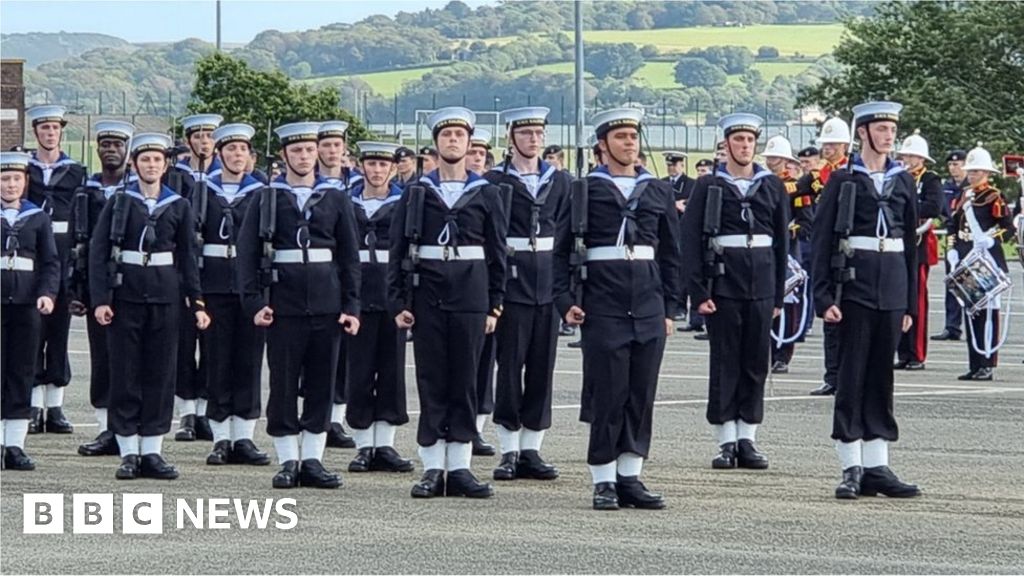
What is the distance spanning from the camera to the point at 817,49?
375 feet

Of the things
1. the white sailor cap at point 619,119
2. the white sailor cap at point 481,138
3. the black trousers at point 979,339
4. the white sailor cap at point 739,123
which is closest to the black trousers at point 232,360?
the white sailor cap at point 481,138

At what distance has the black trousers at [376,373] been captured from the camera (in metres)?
15.5

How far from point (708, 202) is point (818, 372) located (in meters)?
7.77

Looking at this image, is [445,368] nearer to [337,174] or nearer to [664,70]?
[337,174]

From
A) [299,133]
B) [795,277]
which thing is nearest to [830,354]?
[795,277]

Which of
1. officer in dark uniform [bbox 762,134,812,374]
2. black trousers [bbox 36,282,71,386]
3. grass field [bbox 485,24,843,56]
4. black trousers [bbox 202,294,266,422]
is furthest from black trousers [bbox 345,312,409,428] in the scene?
grass field [bbox 485,24,843,56]

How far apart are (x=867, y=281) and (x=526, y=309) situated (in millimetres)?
2392

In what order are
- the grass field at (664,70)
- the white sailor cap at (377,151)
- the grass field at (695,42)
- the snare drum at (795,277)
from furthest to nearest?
the grass field at (664,70) < the grass field at (695,42) < the snare drum at (795,277) < the white sailor cap at (377,151)

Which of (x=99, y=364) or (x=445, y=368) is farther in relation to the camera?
(x=99, y=364)

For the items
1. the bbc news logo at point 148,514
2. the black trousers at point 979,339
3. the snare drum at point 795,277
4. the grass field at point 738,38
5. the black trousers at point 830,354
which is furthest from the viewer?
the grass field at point 738,38

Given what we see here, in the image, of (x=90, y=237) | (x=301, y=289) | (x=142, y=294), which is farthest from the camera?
(x=90, y=237)

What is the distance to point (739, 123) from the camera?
15508 mm

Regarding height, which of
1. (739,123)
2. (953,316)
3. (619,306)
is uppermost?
(739,123)

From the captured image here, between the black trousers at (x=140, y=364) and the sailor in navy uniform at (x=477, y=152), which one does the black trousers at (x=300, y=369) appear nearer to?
the black trousers at (x=140, y=364)
